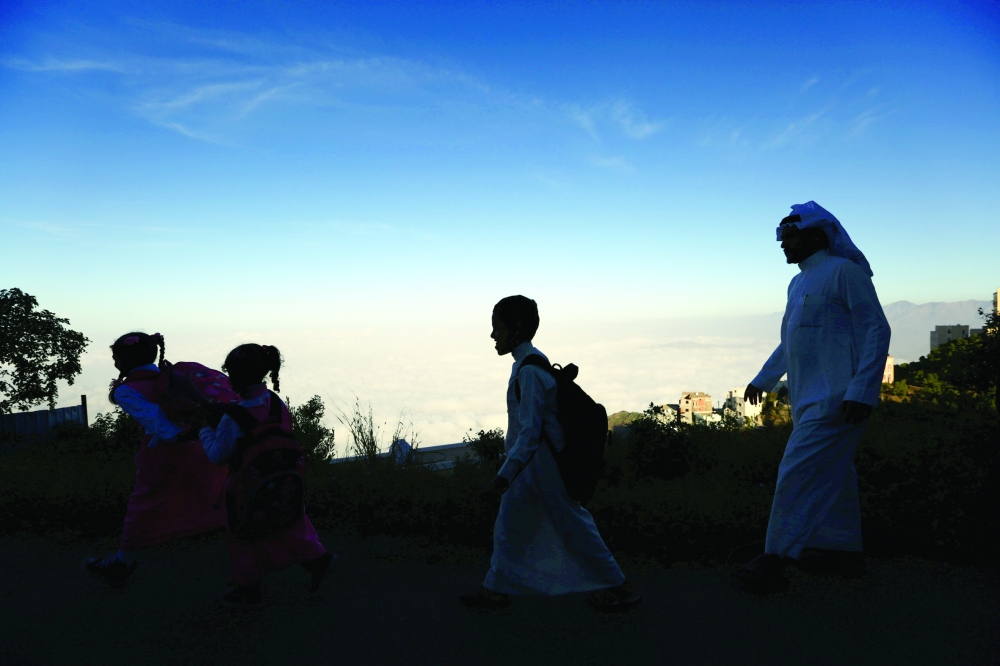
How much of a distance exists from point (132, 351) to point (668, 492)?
4559mm

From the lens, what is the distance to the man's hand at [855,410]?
4297mm

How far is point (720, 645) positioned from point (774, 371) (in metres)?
2.05

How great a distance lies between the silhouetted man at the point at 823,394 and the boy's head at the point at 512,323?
1.77 m

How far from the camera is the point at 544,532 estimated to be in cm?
414

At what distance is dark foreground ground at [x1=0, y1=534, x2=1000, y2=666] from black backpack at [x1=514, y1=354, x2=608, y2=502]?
0.75 meters

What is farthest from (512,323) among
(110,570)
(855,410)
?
(110,570)

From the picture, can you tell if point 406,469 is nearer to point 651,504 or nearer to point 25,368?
point 651,504

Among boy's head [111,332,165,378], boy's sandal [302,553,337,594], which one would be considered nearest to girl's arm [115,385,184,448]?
boy's head [111,332,165,378]

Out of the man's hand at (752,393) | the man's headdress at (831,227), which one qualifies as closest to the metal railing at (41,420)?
the man's hand at (752,393)

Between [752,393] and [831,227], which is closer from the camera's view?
[831,227]

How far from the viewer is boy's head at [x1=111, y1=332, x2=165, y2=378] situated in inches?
188

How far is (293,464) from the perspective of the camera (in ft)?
14.1

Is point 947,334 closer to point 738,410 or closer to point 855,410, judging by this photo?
point 738,410

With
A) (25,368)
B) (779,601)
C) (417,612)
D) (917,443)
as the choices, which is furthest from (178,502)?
(25,368)
